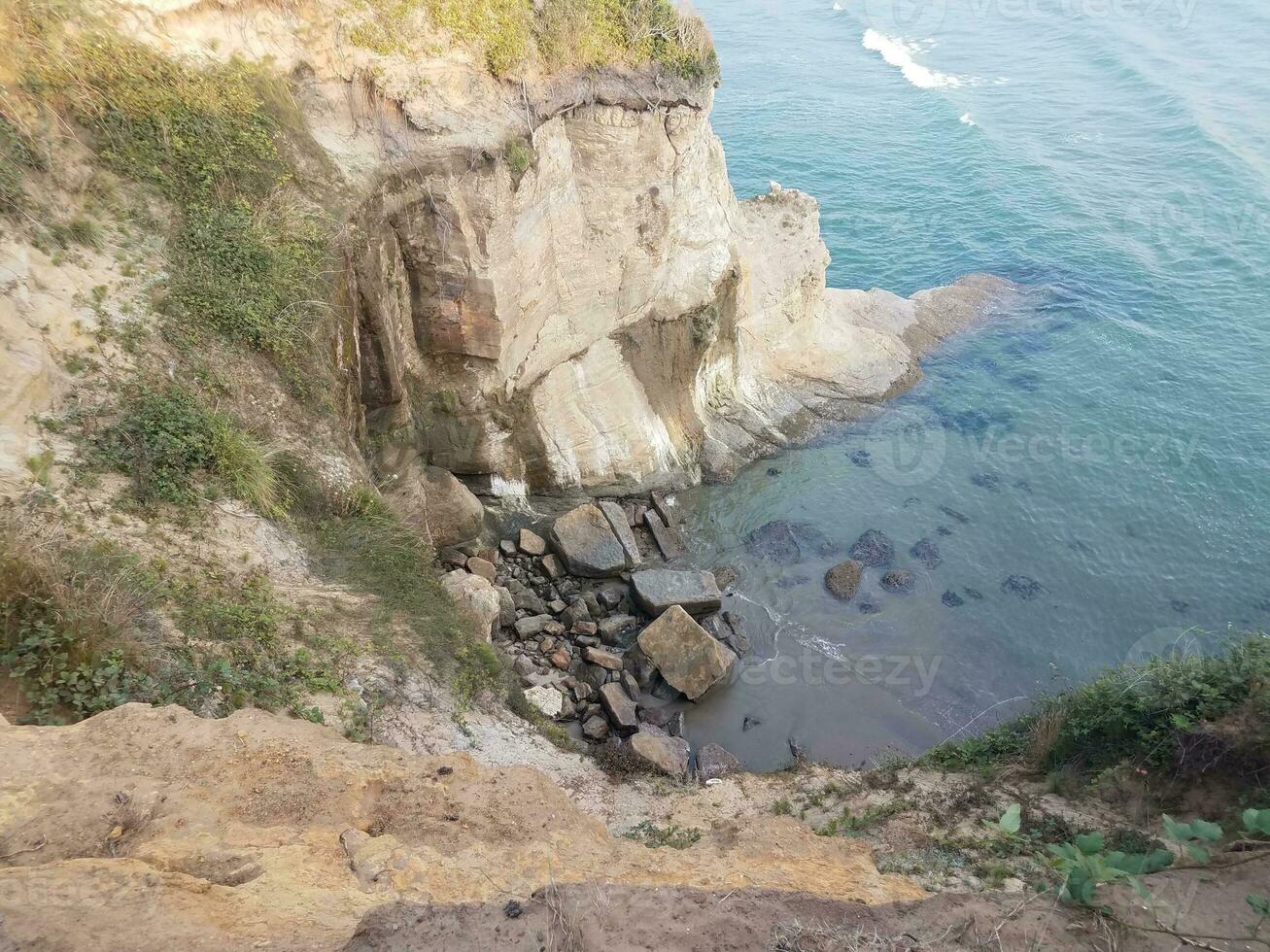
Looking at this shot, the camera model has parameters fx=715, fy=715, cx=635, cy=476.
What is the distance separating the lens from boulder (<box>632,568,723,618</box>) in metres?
15.8

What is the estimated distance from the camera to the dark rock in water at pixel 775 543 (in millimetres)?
18359

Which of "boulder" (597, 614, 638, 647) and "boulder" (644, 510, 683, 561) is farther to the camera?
"boulder" (644, 510, 683, 561)

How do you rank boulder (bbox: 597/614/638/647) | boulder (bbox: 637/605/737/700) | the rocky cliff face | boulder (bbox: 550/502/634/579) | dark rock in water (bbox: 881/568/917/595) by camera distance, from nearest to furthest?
the rocky cliff face → boulder (bbox: 637/605/737/700) → boulder (bbox: 597/614/638/647) → boulder (bbox: 550/502/634/579) → dark rock in water (bbox: 881/568/917/595)

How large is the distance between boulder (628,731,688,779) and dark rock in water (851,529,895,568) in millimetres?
7977

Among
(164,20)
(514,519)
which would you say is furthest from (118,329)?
(514,519)

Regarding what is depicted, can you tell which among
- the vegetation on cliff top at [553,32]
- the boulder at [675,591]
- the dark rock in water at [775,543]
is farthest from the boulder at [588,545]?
the vegetation on cliff top at [553,32]

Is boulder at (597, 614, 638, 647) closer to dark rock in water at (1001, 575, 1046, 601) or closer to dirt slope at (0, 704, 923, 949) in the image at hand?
dirt slope at (0, 704, 923, 949)

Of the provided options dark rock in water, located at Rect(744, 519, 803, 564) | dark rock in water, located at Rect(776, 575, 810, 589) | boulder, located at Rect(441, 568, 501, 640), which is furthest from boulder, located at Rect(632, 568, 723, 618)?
boulder, located at Rect(441, 568, 501, 640)

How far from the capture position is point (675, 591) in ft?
52.6

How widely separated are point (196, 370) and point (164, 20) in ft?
17.9

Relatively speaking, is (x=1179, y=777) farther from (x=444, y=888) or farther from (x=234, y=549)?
(x=234, y=549)

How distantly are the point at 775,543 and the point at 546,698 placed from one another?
8.10 meters

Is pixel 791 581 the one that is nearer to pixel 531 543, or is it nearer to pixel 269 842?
pixel 531 543

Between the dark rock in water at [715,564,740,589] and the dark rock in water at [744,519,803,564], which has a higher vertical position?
the dark rock in water at [744,519,803,564]
